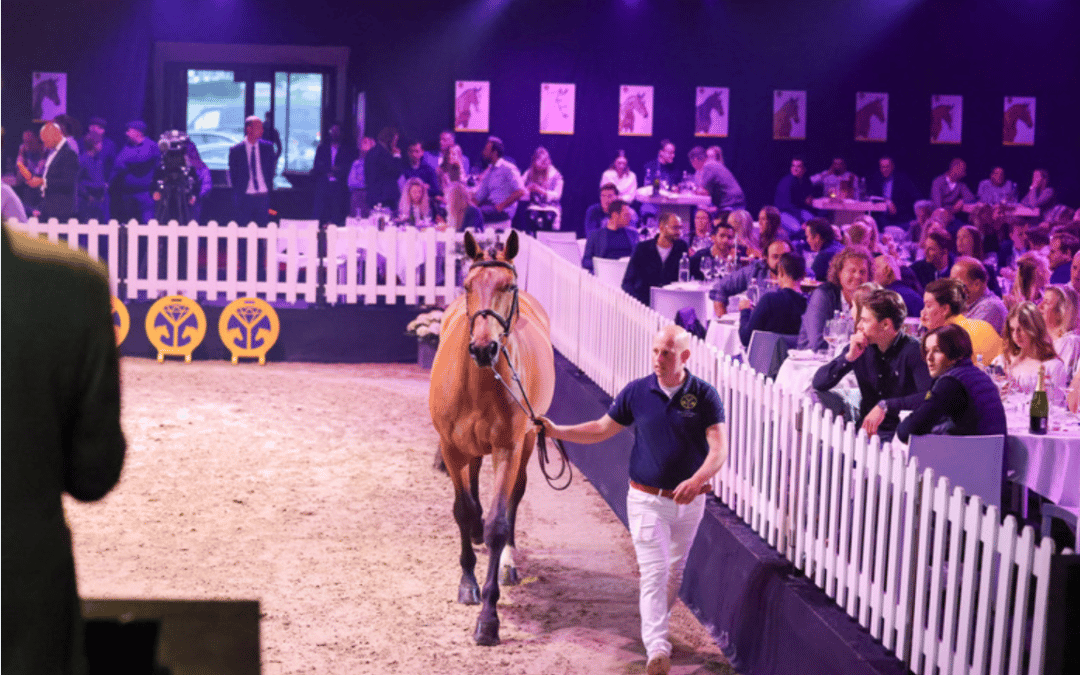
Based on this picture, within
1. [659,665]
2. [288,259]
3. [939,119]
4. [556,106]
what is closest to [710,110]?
[556,106]

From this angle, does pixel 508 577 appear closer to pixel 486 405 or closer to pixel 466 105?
pixel 486 405

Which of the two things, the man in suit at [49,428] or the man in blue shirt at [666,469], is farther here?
the man in blue shirt at [666,469]

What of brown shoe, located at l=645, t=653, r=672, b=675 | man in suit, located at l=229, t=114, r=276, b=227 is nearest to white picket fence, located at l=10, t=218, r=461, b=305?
man in suit, located at l=229, t=114, r=276, b=227

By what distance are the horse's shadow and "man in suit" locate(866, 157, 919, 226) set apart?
48.0 ft

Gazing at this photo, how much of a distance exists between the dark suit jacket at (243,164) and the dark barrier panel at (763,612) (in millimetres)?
11736

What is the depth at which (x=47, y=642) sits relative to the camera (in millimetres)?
2139

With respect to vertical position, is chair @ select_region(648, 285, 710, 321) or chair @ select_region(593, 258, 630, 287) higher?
chair @ select_region(593, 258, 630, 287)

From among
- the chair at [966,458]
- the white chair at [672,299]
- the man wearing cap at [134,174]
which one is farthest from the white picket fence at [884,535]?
the man wearing cap at [134,174]

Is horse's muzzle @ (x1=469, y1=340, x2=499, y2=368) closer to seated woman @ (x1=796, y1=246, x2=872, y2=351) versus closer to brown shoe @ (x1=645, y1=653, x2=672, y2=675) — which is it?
brown shoe @ (x1=645, y1=653, x2=672, y2=675)

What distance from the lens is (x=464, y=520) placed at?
6.59 m

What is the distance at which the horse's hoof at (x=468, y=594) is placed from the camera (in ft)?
21.8

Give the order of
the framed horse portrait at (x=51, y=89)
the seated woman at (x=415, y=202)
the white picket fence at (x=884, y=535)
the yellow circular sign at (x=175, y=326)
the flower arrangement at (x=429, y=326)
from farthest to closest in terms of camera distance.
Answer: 1. the framed horse portrait at (x=51, y=89)
2. the seated woman at (x=415, y=202)
3. the yellow circular sign at (x=175, y=326)
4. the flower arrangement at (x=429, y=326)
5. the white picket fence at (x=884, y=535)

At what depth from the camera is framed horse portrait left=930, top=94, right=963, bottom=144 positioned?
21.9m

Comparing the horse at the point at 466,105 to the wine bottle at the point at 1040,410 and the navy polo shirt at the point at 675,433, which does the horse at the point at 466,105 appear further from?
the navy polo shirt at the point at 675,433
